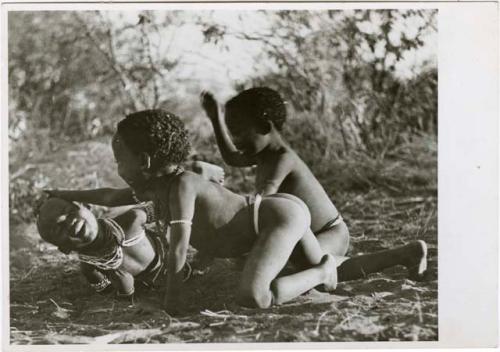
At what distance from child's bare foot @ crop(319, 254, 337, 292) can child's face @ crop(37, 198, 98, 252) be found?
1235mm

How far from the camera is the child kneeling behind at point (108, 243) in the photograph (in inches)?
140

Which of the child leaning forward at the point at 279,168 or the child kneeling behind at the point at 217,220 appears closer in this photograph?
the child kneeling behind at the point at 217,220

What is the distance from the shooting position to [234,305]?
362cm

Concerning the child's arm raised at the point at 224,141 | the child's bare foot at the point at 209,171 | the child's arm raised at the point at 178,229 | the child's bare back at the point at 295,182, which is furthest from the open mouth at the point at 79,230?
the child's bare back at the point at 295,182

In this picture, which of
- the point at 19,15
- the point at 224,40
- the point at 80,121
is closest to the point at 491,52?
the point at 224,40

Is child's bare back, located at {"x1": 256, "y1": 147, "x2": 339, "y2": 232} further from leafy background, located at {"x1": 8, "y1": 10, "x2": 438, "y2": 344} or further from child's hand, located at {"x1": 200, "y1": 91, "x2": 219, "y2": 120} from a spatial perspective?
child's hand, located at {"x1": 200, "y1": 91, "x2": 219, "y2": 120}

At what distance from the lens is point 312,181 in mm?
3754

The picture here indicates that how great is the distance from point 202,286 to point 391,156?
1.34 metres

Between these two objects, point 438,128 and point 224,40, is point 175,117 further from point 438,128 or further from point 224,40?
point 438,128

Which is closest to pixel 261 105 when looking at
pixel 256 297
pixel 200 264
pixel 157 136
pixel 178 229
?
pixel 157 136

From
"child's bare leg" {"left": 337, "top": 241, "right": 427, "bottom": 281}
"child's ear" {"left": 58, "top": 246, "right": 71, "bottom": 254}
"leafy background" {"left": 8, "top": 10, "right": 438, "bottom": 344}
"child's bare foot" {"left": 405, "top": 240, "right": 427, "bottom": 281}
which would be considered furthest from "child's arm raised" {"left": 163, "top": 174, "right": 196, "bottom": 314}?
"child's bare foot" {"left": 405, "top": 240, "right": 427, "bottom": 281}

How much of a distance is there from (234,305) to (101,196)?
968 millimetres

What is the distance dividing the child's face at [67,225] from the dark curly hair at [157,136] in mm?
441

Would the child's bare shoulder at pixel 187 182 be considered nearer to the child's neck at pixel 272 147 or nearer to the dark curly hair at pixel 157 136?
the dark curly hair at pixel 157 136
